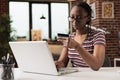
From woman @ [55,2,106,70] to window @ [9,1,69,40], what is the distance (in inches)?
315

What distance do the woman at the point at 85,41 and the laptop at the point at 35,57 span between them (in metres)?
0.20

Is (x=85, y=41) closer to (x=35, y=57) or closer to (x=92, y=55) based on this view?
(x=92, y=55)

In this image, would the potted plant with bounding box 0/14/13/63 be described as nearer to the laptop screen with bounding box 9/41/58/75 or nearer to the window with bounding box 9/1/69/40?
the window with bounding box 9/1/69/40

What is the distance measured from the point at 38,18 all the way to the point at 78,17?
8.60 m

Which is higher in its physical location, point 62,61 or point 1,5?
point 1,5

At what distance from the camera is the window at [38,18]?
1032 centimetres

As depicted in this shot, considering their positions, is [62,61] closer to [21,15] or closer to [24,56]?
[24,56]

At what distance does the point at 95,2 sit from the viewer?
6.54m

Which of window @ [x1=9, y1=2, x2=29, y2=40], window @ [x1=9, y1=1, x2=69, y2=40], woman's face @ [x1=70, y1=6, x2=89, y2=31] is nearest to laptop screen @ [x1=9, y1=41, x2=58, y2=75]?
woman's face @ [x1=70, y1=6, x2=89, y2=31]

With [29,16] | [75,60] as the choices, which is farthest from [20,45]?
[29,16]

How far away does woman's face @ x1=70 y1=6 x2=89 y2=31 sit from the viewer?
2.01 meters

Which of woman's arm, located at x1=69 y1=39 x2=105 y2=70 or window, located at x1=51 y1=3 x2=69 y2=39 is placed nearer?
woman's arm, located at x1=69 y1=39 x2=105 y2=70

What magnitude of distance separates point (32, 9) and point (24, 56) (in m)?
8.83

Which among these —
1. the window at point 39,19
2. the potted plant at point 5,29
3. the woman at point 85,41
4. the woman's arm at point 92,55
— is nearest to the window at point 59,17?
the window at point 39,19
